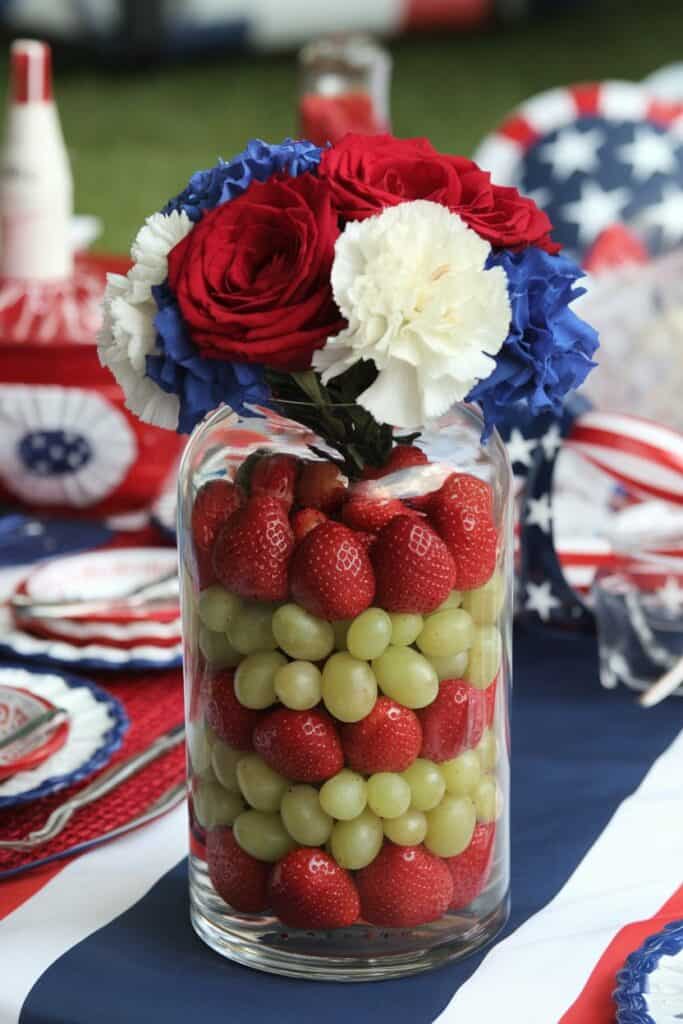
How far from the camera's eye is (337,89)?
5.79ft

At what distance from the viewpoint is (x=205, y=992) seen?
0.72 meters

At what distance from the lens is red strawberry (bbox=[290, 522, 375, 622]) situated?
0.69 meters

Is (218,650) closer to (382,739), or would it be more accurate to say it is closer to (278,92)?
(382,739)

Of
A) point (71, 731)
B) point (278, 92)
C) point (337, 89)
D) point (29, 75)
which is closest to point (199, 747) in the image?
point (71, 731)

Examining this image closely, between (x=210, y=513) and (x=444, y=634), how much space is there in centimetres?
13

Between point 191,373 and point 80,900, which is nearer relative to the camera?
point 191,373

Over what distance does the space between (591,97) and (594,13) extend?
350cm

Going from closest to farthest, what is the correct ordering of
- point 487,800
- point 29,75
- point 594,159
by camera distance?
point 487,800 → point 29,75 → point 594,159

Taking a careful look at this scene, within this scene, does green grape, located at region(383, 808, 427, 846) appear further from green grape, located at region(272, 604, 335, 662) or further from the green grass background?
the green grass background

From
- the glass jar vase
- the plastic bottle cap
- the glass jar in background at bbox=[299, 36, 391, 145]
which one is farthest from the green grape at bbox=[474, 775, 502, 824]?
the glass jar in background at bbox=[299, 36, 391, 145]

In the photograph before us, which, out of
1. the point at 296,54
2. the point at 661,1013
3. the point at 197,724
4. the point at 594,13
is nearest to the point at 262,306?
the point at 197,724

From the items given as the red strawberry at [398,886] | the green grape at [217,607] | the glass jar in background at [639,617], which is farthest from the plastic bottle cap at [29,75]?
the red strawberry at [398,886]

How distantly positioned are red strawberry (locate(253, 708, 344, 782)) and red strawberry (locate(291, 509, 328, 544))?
8 centimetres

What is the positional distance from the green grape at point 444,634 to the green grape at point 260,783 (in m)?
0.09
